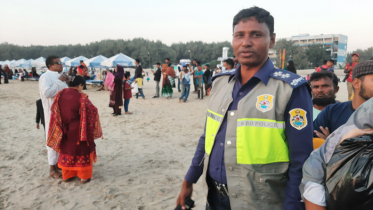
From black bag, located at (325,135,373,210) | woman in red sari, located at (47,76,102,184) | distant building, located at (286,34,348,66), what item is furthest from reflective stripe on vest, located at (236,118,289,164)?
distant building, located at (286,34,348,66)

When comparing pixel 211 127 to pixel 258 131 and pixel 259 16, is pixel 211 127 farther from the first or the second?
pixel 259 16

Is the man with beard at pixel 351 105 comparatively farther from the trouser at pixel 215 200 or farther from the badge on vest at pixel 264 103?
the trouser at pixel 215 200

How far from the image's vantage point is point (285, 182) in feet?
4.30

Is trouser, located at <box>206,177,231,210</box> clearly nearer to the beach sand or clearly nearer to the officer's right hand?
the officer's right hand

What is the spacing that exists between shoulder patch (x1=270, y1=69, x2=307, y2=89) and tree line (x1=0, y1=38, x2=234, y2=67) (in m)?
66.3

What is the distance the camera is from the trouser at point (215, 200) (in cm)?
150

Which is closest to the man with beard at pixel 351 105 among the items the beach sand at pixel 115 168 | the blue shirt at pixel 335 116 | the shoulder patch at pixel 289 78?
the blue shirt at pixel 335 116

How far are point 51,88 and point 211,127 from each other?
3288 mm

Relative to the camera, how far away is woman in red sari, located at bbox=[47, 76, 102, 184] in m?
3.63

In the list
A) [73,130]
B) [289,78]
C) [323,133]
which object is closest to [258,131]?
[289,78]

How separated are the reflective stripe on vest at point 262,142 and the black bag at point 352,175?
1.01 feet

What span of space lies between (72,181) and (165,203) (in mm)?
1629

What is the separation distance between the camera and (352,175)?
89 cm

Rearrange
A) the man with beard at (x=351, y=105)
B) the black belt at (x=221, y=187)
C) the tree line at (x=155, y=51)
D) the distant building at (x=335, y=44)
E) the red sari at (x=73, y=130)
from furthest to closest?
the distant building at (x=335, y=44)
the tree line at (x=155, y=51)
the red sari at (x=73, y=130)
the man with beard at (x=351, y=105)
the black belt at (x=221, y=187)
